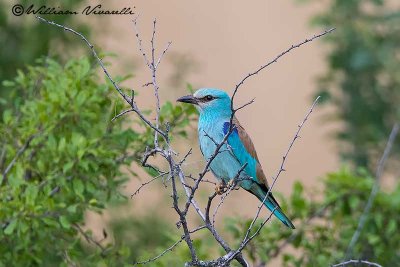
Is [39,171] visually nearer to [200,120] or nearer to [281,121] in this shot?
[200,120]

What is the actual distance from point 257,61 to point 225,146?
22.1ft

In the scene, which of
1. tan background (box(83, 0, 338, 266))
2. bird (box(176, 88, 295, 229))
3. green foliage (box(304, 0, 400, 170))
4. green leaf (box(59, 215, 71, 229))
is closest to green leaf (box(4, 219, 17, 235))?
green leaf (box(59, 215, 71, 229))

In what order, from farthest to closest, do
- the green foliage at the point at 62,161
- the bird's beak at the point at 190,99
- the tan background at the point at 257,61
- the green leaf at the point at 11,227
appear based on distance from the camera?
the tan background at the point at 257,61 → the bird's beak at the point at 190,99 → the green foliage at the point at 62,161 → the green leaf at the point at 11,227

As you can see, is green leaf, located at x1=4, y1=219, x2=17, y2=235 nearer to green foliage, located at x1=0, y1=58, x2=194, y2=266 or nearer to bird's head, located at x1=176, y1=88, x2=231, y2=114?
green foliage, located at x1=0, y1=58, x2=194, y2=266

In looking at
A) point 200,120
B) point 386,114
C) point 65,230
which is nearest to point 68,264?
point 65,230

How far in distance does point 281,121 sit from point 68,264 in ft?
21.2

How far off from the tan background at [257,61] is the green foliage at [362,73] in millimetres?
2600

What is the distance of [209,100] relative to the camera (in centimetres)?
514

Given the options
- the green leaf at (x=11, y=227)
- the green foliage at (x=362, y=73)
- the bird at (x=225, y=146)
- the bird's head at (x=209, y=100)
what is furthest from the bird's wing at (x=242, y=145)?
the green foliage at (x=362, y=73)

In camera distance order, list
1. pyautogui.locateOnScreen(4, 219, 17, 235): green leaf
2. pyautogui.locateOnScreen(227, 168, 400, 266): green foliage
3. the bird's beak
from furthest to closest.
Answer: pyautogui.locateOnScreen(227, 168, 400, 266): green foliage, the bird's beak, pyautogui.locateOnScreen(4, 219, 17, 235): green leaf

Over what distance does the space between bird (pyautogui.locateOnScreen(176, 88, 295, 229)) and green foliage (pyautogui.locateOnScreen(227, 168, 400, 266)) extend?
1.89 ft

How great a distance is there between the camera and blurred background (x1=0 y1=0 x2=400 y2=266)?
510 centimetres

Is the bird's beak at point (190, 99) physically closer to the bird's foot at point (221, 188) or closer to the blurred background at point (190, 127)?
the blurred background at point (190, 127)

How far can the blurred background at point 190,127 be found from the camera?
510cm
